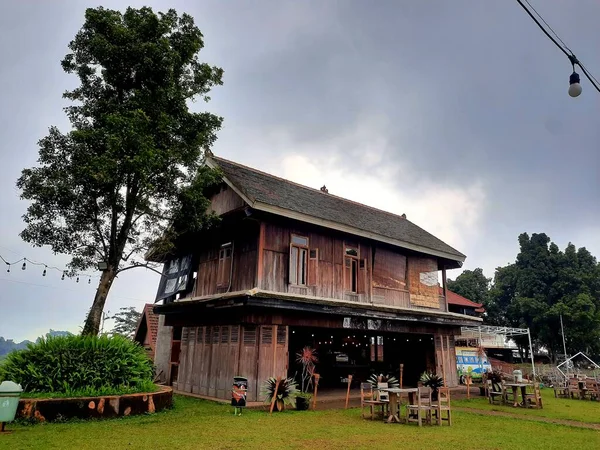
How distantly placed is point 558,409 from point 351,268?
325 inches

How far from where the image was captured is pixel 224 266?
15406 millimetres

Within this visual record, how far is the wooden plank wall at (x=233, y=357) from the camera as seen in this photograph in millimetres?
12711

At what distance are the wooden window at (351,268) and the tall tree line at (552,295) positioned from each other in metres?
27.8

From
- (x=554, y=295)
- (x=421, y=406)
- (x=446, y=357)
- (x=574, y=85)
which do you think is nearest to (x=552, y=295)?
(x=554, y=295)

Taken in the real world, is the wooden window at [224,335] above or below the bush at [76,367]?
above

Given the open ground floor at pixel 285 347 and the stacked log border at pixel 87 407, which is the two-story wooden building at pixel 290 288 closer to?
the open ground floor at pixel 285 347

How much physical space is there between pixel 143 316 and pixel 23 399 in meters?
16.4

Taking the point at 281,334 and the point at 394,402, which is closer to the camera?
the point at 394,402

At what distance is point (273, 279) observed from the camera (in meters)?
13.6

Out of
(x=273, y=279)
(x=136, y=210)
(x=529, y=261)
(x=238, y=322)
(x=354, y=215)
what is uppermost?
(x=529, y=261)

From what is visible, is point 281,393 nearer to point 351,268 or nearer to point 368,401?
point 368,401

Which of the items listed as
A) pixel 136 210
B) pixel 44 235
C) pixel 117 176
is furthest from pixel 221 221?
pixel 44 235

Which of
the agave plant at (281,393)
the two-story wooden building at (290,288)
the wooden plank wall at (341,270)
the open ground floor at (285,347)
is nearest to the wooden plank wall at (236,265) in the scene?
the two-story wooden building at (290,288)

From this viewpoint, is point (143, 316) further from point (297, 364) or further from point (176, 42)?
point (176, 42)
